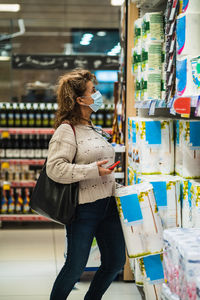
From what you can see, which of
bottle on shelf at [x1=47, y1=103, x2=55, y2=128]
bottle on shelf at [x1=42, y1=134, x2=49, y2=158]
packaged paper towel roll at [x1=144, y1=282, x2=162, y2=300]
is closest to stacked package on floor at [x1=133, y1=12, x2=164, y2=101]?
packaged paper towel roll at [x1=144, y1=282, x2=162, y2=300]

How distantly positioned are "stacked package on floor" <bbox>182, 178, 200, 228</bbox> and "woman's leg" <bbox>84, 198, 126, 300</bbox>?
1.39 feet

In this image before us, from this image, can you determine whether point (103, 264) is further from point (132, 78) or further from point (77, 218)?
point (132, 78)

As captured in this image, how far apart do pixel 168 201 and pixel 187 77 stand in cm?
93

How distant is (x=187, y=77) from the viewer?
2527 mm

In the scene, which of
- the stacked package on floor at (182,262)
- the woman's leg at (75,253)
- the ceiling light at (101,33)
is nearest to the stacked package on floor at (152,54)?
the woman's leg at (75,253)

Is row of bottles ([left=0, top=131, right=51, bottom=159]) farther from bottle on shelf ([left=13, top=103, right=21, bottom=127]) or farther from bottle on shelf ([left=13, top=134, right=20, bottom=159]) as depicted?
bottle on shelf ([left=13, top=103, right=21, bottom=127])

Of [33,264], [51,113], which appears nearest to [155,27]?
[33,264]

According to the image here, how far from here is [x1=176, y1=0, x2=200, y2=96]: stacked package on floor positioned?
252cm

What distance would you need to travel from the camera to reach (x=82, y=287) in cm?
436

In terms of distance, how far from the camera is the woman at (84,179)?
115 inches

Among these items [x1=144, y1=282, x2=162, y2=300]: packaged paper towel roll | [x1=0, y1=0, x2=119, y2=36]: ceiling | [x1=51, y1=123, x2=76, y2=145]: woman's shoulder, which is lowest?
[x1=144, y1=282, x2=162, y2=300]: packaged paper towel roll

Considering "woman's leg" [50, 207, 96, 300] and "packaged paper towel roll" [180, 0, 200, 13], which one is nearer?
"packaged paper towel roll" [180, 0, 200, 13]

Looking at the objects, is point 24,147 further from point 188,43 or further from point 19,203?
point 188,43

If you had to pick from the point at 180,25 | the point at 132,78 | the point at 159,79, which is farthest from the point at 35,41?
the point at 180,25
